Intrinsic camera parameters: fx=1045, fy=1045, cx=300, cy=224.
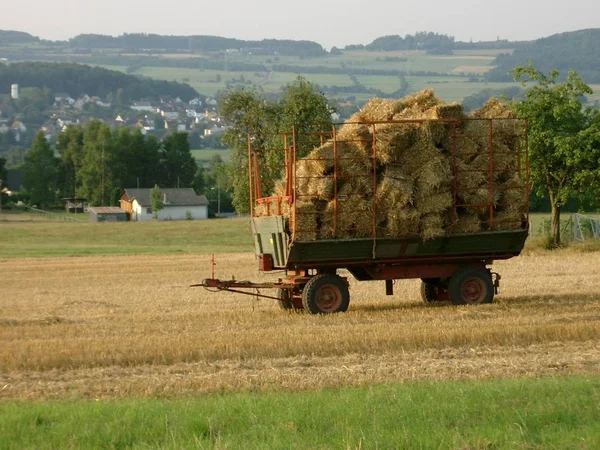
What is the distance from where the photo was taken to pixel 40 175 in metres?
106

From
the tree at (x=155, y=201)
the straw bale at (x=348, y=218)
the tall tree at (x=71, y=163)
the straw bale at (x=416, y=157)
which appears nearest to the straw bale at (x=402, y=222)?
the straw bale at (x=348, y=218)

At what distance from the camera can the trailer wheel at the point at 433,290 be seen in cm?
1917

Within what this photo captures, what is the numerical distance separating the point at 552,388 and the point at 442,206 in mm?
7797

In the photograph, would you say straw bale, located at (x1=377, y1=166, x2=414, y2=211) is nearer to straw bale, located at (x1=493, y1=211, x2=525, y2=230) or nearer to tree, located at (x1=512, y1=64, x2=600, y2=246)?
straw bale, located at (x1=493, y1=211, x2=525, y2=230)

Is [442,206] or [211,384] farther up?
[442,206]

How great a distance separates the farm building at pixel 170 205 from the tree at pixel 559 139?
63.3 metres

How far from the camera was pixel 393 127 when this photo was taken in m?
17.2

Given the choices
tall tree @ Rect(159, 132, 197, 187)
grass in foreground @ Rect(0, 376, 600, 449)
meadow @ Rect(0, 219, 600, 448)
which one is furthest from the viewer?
tall tree @ Rect(159, 132, 197, 187)

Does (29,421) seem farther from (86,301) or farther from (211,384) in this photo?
(86,301)

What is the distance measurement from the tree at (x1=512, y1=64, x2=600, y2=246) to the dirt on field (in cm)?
1042

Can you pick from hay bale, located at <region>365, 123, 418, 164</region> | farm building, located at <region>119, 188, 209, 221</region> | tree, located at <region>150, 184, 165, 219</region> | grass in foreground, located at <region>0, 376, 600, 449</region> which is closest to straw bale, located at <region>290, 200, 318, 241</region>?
hay bale, located at <region>365, 123, 418, 164</region>

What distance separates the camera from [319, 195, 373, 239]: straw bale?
56.1 feet

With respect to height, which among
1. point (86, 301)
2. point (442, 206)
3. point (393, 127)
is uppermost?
point (393, 127)

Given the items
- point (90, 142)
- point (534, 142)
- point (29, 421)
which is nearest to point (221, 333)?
point (29, 421)
